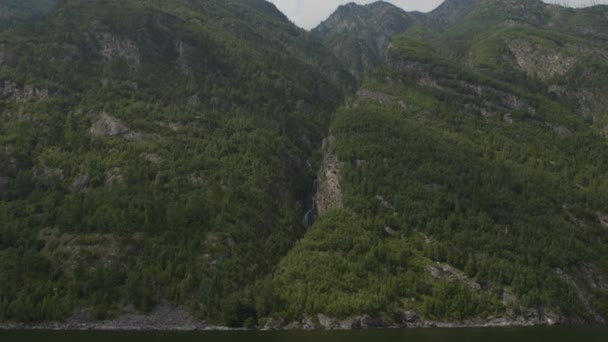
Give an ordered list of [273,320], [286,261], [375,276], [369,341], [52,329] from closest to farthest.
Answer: [369,341] → [52,329] → [273,320] → [375,276] → [286,261]

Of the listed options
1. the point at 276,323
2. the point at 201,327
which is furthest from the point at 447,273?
the point at 201,327

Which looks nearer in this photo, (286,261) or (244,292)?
(244,292)

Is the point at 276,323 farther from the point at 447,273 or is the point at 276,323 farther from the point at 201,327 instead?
the point at 447,273

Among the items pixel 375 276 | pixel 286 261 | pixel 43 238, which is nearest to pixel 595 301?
pixel 375 276

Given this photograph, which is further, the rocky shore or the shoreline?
the rocky shore

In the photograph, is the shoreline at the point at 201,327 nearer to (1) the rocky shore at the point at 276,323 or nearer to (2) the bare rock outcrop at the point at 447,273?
(1) the rocky shore at the point at 276,323

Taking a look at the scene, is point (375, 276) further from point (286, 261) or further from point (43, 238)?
point (43, 238)

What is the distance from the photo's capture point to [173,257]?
189000 millimetres

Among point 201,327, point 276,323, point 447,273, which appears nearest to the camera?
point 201,327

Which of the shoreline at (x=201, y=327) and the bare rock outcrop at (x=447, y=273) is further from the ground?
the bare rock outcrop at (x=447, y=273)

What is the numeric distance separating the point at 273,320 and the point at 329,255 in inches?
1288

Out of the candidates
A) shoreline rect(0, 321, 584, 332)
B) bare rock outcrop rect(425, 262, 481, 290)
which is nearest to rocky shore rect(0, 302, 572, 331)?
shoreline rect(0, 321, 584, 332)

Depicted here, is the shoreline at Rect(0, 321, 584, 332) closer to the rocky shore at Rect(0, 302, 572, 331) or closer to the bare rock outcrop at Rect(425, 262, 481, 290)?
the rocky shore at Rect(0, 302, 572, 331)

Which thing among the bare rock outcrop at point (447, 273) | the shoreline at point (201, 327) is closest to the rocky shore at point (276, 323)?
the shoreline at point (201, 327)
